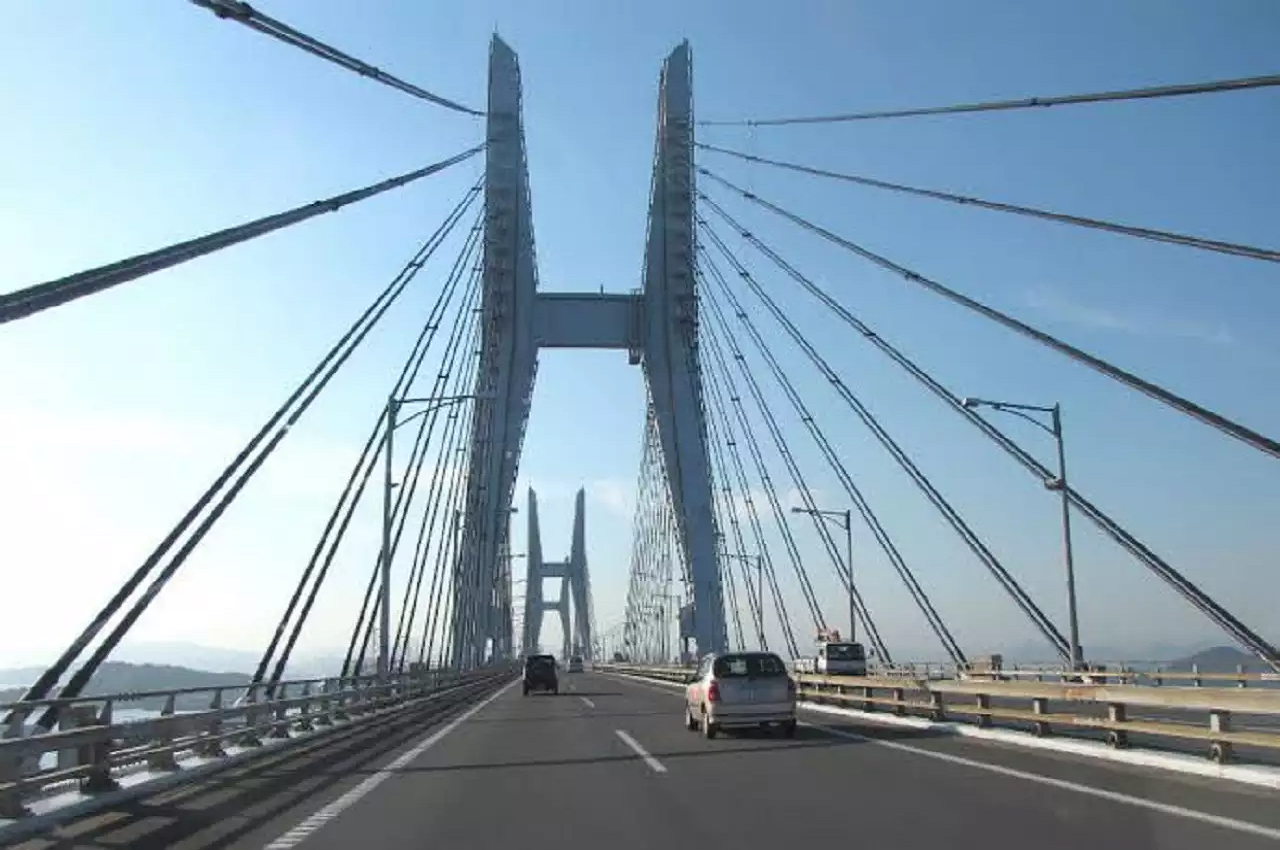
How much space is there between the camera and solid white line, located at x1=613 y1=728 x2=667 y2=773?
704 inches

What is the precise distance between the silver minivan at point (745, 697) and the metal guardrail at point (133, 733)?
294 inches

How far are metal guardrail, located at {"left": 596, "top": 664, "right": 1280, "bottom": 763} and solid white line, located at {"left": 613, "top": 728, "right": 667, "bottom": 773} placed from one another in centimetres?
573

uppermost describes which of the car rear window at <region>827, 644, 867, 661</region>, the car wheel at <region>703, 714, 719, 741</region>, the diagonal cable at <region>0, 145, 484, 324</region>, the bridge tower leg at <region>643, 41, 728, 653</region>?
the bridge tower leg at <region>643, 41, 728, 653</region>

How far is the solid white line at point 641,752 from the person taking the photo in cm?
1788

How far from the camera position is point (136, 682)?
32.0 meters

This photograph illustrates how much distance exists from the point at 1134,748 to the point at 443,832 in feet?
34.2

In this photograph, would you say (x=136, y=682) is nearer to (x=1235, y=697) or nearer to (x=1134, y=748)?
(x=1134, y=748)

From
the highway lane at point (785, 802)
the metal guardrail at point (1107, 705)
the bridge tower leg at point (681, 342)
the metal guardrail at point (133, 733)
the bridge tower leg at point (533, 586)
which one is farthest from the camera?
the bridge tower leg at point (533, 586)

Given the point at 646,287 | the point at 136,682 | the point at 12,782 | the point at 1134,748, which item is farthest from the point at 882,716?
the point at 646,287

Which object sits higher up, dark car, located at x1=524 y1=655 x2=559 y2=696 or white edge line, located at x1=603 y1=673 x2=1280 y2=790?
dark car, located at x1=524 y1=655 x2=559 y2=696

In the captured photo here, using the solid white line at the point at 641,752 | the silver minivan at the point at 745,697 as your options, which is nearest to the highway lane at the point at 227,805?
the solid white line at the point at 641,752

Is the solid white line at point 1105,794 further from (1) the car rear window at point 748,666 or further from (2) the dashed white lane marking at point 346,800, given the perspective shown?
(2) the dashed white lane marking at point 346,800

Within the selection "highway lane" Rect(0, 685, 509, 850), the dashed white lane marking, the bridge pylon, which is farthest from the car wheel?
the bridge pylon

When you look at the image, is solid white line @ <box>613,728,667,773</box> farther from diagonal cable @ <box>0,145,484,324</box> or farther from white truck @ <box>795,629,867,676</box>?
white truck @ <box>795,629,867,676</box>
